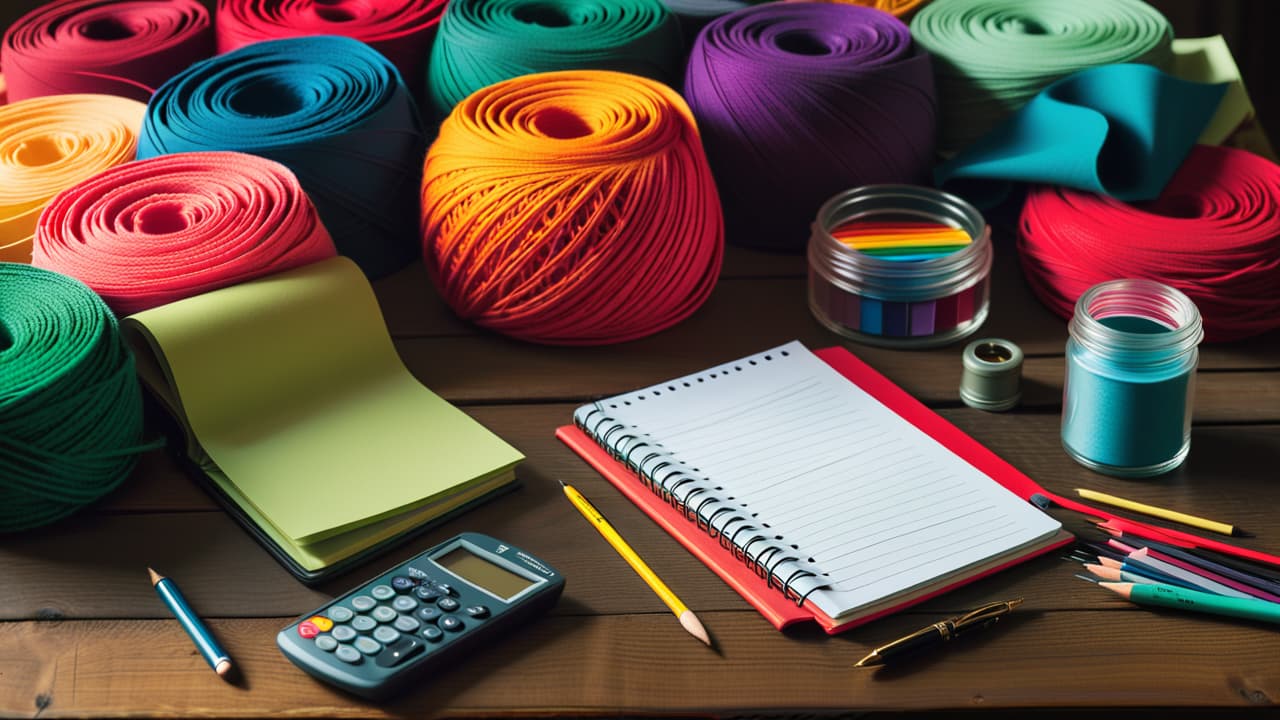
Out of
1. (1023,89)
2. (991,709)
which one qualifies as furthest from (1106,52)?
(991,709)

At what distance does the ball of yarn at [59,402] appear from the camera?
901mm

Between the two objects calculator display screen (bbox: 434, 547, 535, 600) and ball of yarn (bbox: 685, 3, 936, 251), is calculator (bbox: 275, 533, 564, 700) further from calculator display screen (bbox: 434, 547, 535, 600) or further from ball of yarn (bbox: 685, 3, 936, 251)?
ball of yarn (bbox: 685, 3, 936, 251)

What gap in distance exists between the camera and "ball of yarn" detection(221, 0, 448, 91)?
1.38 meters

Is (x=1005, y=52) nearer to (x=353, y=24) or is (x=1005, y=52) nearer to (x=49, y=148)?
(x=353, y=24)

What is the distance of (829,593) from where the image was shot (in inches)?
33.6

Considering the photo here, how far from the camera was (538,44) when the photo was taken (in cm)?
129

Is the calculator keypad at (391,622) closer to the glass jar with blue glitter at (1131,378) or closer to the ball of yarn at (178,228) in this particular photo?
the ball of yarn at (178,228)

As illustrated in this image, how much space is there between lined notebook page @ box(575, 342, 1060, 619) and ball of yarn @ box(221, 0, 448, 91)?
53cm

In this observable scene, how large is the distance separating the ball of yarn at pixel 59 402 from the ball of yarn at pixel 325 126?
24 cm

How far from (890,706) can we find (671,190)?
503 mm

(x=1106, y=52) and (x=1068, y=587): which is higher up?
(x=1106, y=52)

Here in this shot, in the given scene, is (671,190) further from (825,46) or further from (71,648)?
(71,648)

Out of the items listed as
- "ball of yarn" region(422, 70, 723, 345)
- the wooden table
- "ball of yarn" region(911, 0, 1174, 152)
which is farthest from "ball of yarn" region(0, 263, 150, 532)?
"ball of yarn" region(911, 0, 1174, 152)

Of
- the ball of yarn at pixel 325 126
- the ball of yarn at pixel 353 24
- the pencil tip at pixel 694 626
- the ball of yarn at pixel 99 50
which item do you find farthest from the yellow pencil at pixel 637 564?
the ball of yarn at pixel 99 50
